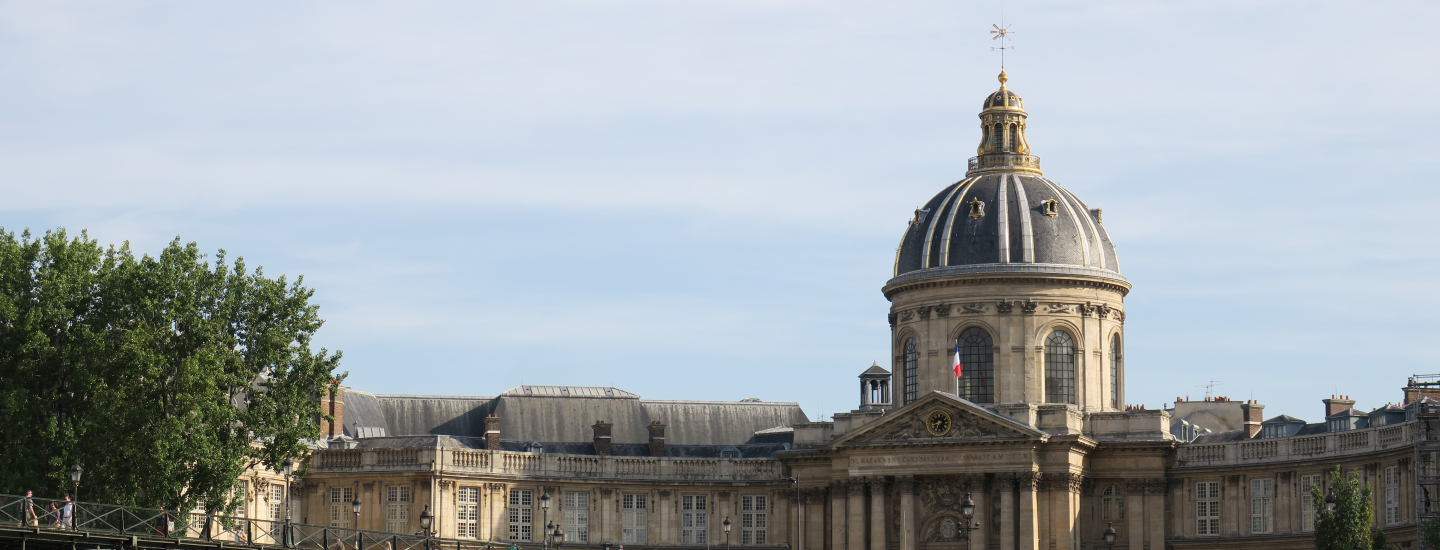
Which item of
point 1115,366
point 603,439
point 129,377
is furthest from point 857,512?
point 129,377

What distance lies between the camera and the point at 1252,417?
101375 millimetres

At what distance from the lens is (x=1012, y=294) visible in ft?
339

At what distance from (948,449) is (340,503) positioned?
25.1 metres

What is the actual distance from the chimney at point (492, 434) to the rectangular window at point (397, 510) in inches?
184

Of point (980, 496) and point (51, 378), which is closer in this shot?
point (51, 378)

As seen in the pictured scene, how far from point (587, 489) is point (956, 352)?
1638 cm

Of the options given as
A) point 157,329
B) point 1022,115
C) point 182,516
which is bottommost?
point 182,516

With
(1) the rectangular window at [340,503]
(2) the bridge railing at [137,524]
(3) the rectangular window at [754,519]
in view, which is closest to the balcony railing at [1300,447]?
(3) the rectangular window at [754,519]

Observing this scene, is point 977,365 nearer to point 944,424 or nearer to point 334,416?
point 944,424

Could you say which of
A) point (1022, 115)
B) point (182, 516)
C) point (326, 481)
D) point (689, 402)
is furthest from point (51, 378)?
point (1022, 115)

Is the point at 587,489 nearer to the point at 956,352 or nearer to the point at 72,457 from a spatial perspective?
the point at 956,352

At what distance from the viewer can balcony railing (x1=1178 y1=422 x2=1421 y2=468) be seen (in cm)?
9019

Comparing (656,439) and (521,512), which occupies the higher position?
(656,439)

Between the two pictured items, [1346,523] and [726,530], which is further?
[726,530]
